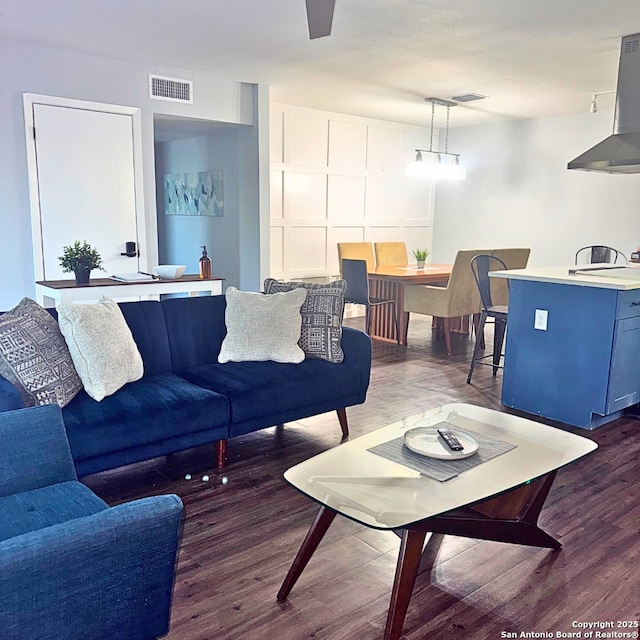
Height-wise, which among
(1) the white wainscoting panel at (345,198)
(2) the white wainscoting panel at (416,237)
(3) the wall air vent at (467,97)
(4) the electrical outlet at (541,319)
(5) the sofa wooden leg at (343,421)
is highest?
(3) the wall air vent at (467,97)

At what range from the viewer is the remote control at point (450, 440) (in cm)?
200

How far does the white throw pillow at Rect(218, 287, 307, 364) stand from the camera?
3.20 m

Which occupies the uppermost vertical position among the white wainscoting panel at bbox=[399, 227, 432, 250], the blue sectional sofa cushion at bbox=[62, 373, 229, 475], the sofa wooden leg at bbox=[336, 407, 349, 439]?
the white wainscoting panel at bbox=[399, 227, 432, 250]

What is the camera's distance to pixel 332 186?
279 inches

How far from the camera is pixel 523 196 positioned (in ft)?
24.3

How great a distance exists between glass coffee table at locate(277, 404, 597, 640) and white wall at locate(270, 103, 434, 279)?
15.5ft

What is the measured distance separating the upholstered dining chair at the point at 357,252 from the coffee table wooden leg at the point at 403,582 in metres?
4.64

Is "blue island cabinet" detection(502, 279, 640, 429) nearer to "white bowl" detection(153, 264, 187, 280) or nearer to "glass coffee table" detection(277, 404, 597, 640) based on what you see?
"glass coffee table" detection(277, 404, 597, 640)

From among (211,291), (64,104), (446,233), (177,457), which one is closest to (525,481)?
(177,457)

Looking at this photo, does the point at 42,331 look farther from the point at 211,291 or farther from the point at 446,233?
the point at 446,233

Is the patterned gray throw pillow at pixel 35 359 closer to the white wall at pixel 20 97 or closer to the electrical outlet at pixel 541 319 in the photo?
the white wall at pixel 20 97

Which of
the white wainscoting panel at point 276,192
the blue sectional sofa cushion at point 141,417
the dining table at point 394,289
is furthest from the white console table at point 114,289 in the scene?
the white wainscoting panel at point 276,192

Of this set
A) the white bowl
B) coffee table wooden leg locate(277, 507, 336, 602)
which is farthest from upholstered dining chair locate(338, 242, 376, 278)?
coffee table wooden leg locate(277, 507, 336, 602)

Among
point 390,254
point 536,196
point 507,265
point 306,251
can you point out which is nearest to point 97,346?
point 507,265
